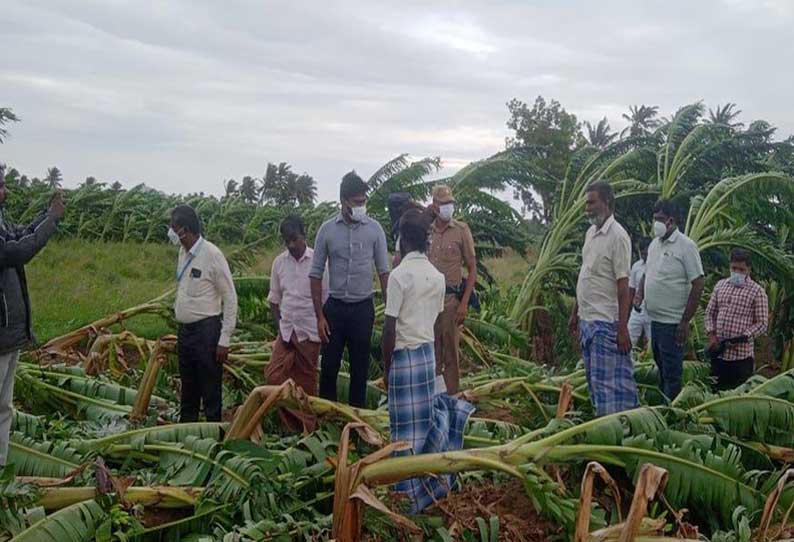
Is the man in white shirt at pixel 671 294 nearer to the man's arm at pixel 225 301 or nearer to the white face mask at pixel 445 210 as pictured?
the white face mask at pixel 445 210

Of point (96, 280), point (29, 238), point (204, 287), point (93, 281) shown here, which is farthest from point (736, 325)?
point (96, 280)

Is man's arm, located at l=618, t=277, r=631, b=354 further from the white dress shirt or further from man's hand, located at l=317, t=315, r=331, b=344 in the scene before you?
the white dress shirt

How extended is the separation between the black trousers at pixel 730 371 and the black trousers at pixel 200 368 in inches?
160

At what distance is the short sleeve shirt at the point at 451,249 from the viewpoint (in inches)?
236

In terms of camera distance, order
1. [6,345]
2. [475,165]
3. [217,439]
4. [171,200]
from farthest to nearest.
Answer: [171,200] → [475,165] → [217,439] → [6,345]

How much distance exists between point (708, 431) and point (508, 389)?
1.31 metres

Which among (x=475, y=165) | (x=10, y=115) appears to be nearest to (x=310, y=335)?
(x=475, y=165)

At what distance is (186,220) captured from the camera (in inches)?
202

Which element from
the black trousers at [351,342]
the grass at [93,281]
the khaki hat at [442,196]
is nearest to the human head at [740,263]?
the khaki hat at [442,196]

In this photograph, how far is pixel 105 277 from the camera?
15.1 metres

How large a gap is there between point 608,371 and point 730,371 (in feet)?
7.11

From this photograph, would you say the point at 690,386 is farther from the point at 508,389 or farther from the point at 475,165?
the point at 475,165

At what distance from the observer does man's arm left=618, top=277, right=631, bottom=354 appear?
199 inches

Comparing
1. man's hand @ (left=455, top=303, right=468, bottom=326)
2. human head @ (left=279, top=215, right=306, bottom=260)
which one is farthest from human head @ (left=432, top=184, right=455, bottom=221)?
human head @ (left=279, top=215, right=306, bottom=260)
